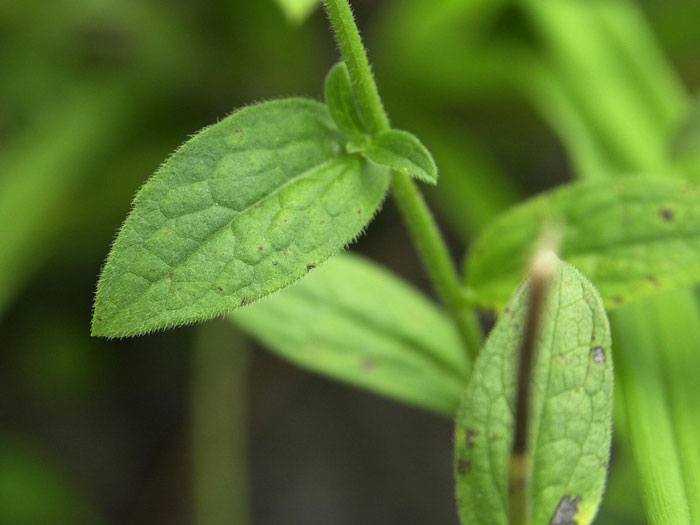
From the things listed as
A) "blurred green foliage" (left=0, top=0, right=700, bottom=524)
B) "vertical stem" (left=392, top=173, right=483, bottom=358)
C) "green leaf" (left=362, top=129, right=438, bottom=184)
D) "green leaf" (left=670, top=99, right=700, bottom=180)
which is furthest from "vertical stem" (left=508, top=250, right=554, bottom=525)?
"blurred green foliage" (left=0, top=0, right=700, bottom=524)

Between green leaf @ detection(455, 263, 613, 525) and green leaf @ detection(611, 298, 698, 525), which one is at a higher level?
green leaf @ detection(611, 298, 698, 525)

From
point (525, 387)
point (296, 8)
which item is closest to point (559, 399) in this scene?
point (525, 387)

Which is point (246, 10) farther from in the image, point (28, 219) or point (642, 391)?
point (642, 391)

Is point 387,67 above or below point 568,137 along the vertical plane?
above

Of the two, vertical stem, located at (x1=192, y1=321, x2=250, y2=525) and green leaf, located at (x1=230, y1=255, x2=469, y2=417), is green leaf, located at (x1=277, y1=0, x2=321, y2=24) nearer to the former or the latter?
green leaf, located at (x1=230, y1=255, x2=469, y2=417)

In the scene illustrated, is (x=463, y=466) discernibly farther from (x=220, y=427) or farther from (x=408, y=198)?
(x=220, y=427)

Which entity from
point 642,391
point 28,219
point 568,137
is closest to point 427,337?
point 642,391
